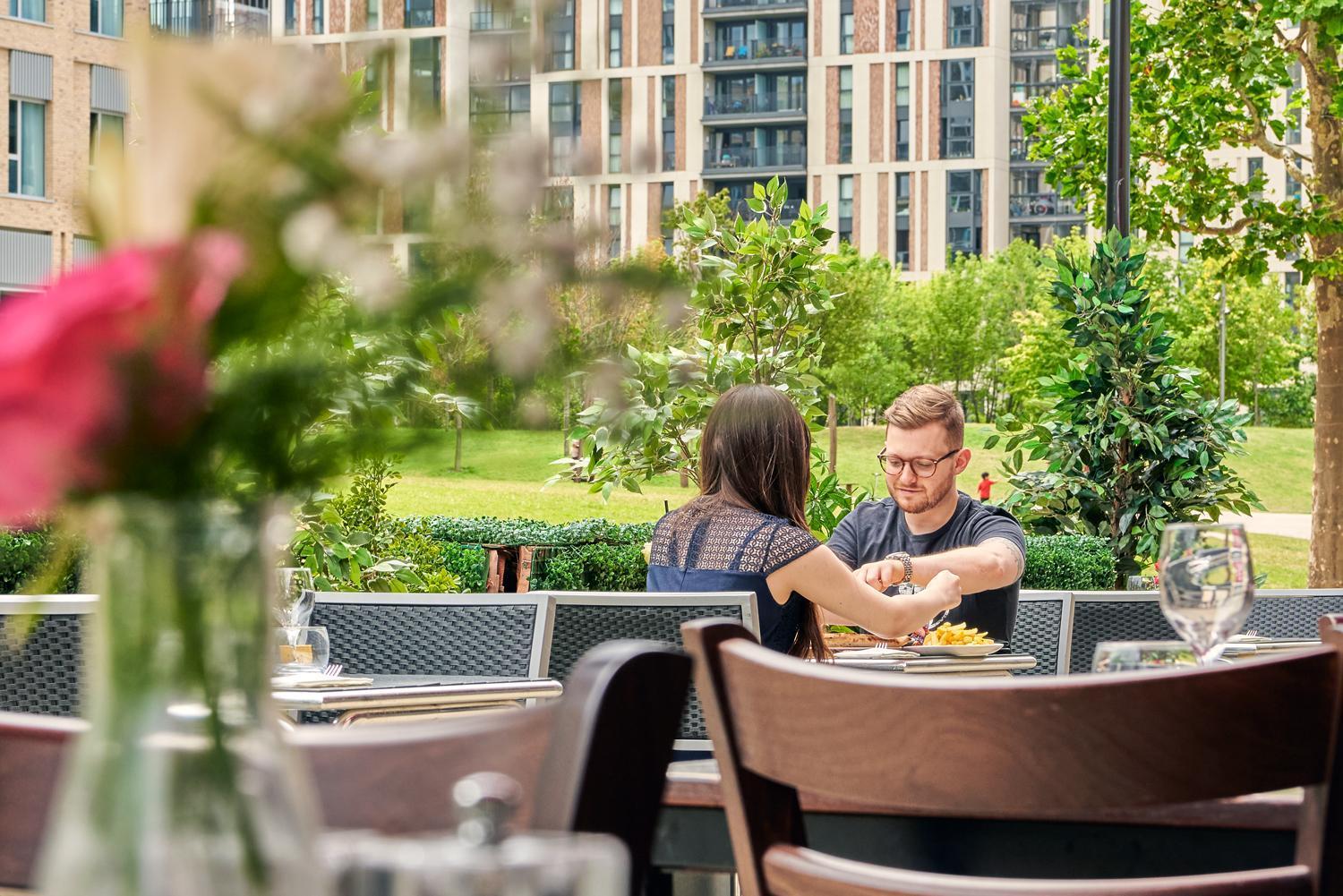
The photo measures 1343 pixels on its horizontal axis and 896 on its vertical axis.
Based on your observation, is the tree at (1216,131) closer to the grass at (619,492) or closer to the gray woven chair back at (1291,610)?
the gray woven chair back at (1291,610)

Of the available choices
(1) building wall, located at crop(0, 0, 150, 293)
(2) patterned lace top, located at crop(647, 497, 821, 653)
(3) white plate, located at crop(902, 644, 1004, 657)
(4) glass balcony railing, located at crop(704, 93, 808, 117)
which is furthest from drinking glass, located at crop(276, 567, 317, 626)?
(4) glass balcony railing, located at crop(704, 93, 808, 117)

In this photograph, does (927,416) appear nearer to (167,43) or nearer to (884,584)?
(884,584)

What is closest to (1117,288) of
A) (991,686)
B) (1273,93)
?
(1273,93)

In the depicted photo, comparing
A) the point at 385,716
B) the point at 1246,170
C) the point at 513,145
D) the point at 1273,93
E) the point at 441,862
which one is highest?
the point at 1246,170

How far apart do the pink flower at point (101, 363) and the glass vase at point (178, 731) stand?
3cm

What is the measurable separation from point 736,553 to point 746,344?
481 centimetres

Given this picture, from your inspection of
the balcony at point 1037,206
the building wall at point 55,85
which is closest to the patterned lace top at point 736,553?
the building wall at point 55,85

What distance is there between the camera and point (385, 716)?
12.8 feet

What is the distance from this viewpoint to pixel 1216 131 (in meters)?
12.6

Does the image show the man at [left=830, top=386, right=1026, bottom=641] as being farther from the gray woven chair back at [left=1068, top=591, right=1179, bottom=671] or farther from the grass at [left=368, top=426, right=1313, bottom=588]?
the grass at [left=368, top=426, right=1313, bottom=588]

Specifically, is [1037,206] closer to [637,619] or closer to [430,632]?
[430,632]

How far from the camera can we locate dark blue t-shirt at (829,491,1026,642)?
4535 mm

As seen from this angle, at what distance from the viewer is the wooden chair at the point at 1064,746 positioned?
1.26 m

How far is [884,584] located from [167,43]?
3.73 metres
